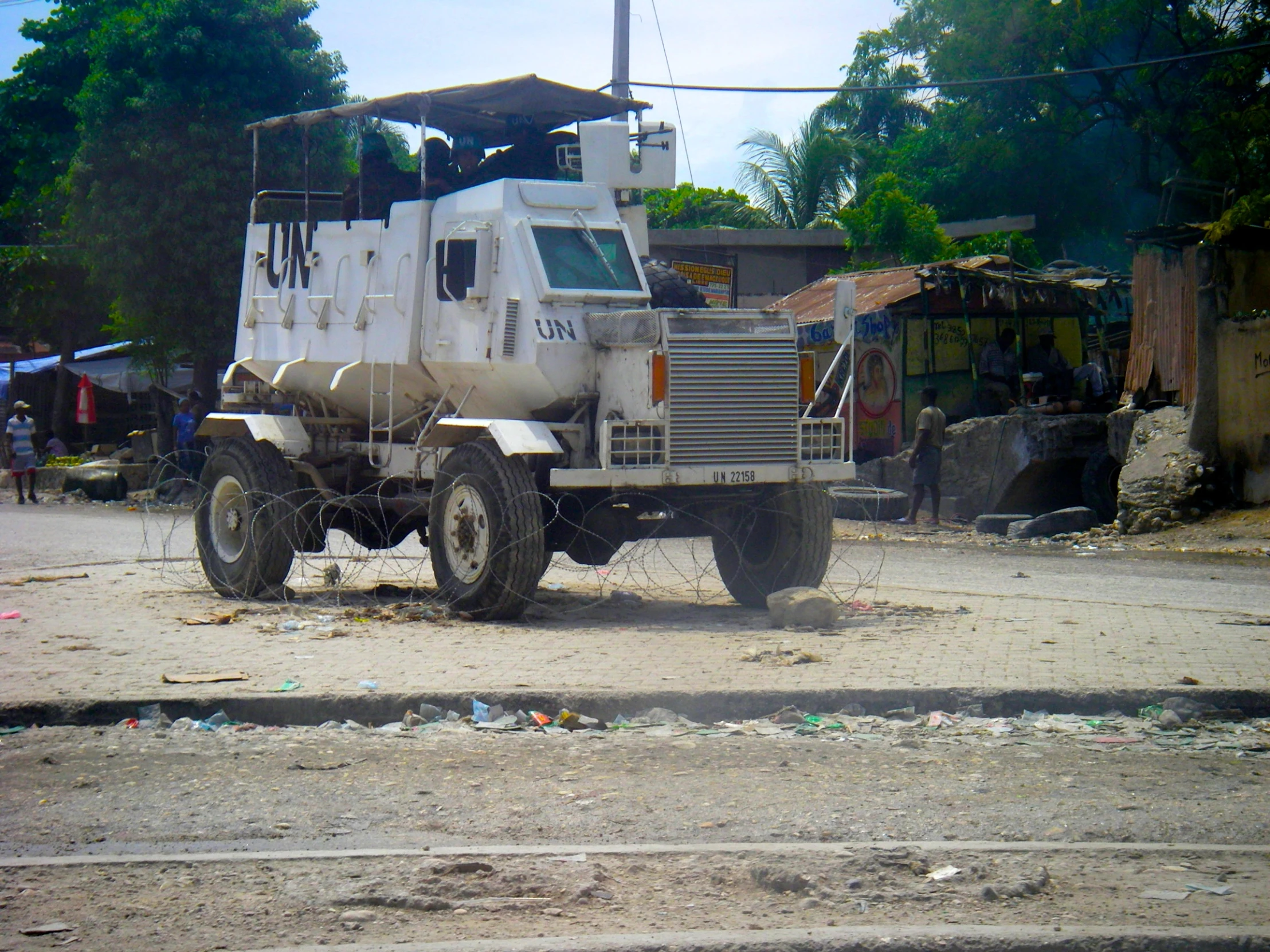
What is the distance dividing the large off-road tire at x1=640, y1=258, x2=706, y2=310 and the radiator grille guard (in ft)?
2.56

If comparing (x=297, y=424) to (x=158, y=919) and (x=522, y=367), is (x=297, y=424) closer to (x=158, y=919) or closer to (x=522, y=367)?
(x=522, y=367)

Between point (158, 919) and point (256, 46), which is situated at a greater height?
point (256, 46)

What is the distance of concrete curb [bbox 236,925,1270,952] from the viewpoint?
326 centimetres

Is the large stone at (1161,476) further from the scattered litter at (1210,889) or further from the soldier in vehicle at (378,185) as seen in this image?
the scattered litter at (1210,889)

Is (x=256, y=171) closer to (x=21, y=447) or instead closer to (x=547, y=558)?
(x=547, y=558)

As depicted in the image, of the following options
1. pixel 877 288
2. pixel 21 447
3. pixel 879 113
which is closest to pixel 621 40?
pixel 877 288

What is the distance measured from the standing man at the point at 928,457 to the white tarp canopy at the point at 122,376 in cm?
1933

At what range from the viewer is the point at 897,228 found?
77.0 ft

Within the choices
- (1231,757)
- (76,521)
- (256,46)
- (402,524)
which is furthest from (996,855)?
(256,46)

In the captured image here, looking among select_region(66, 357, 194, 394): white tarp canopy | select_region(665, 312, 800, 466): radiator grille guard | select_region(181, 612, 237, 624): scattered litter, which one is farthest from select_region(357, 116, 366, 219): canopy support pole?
select_region(66, 357, 194, 394): white tarp canopy

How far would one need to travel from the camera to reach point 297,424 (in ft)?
33.5

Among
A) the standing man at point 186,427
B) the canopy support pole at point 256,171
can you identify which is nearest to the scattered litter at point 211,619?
the canopy support pole at point 256,171

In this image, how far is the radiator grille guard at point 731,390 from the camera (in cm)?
825

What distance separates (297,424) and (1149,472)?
9.89 m
